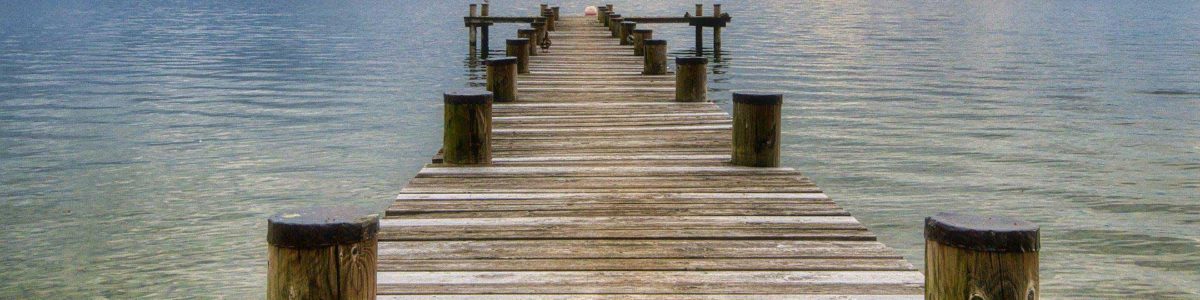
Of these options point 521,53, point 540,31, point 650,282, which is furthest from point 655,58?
point 650,282

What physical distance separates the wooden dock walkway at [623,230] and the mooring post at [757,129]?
16 centimetres

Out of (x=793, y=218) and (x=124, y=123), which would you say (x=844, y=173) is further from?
(x=124, y=123)

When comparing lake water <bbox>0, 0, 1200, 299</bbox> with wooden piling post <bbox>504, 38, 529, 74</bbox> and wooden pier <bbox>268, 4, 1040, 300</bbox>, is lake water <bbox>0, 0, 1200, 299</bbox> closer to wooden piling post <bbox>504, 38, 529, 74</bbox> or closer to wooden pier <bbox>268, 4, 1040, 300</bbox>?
wooden piling post <bbox>504, 38, 529, 74</bbox>

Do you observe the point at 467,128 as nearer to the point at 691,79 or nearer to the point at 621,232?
the point at 621,232

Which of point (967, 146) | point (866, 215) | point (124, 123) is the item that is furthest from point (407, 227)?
point (124, 123)

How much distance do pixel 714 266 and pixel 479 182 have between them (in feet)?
9.43

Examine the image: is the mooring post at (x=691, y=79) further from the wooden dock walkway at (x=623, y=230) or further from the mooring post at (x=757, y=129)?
the mooring post at (x=757, y=129)

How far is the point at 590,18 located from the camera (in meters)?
45.0

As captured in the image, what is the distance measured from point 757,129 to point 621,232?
2.52 metres

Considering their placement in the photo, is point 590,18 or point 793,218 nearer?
point 793,218

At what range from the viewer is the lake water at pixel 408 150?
12.4m

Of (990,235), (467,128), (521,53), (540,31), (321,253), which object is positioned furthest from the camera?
(540,31)

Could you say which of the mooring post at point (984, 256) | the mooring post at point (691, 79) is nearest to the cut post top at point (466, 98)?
the mooring post at point (691, 79)

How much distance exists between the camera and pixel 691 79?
14.5m
